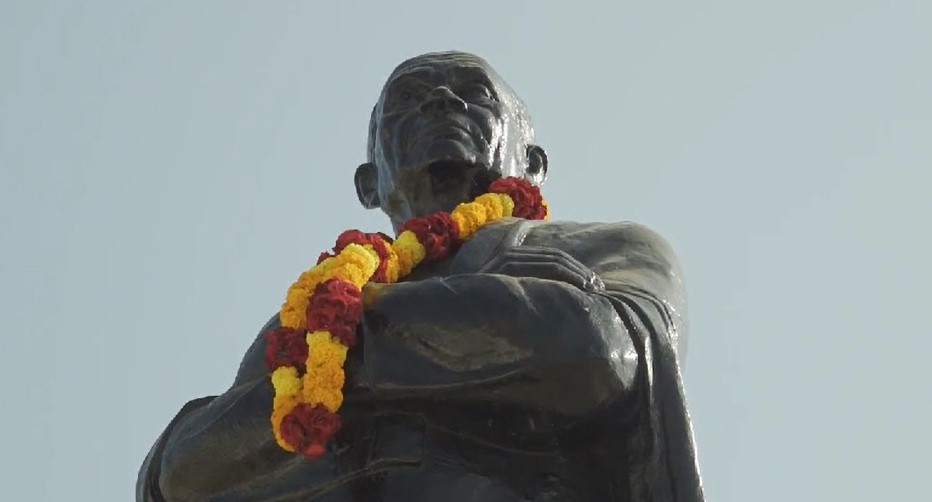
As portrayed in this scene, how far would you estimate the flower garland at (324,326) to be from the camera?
551 centimetres

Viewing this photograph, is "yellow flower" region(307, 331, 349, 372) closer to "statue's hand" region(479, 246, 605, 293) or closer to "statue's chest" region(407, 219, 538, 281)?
"statue's hand" region(479, 246, 605, 293)

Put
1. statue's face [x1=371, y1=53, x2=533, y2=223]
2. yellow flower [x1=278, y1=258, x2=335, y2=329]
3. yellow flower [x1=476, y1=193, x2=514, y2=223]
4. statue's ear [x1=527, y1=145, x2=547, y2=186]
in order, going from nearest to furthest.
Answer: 1. yellow flower [x1=278, y1=258, x2=335, y2=329]
2. yellow flower [x1=476, y1=193, x2=514, y2=223]
3. statue's face [x1=371, y1=53, x2=533, y2=223]
4. statue's ear [x1=527, y1=145, x2=547, y2=186]

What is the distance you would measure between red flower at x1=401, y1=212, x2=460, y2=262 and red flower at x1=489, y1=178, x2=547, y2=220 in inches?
17.0

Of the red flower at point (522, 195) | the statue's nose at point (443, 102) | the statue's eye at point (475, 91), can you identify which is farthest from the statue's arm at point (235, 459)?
the statue's eye at point (475, 91)

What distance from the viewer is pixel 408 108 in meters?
7.16

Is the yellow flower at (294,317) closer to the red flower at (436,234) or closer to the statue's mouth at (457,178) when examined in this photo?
the red flower at (436,234)

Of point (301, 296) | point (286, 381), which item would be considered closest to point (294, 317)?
point (301, 296)

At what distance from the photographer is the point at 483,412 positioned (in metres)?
5.70

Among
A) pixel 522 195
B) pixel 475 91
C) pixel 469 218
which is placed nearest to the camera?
pixel 469 218

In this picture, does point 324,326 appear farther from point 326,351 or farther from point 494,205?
point 494,205

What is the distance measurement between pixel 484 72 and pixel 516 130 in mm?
248

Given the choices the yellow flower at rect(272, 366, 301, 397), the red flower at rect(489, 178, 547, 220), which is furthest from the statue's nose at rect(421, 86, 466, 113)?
the yellow flower at rect(272, 366, 301, 397)

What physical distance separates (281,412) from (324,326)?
0.27 meters

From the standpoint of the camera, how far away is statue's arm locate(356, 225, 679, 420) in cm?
540
